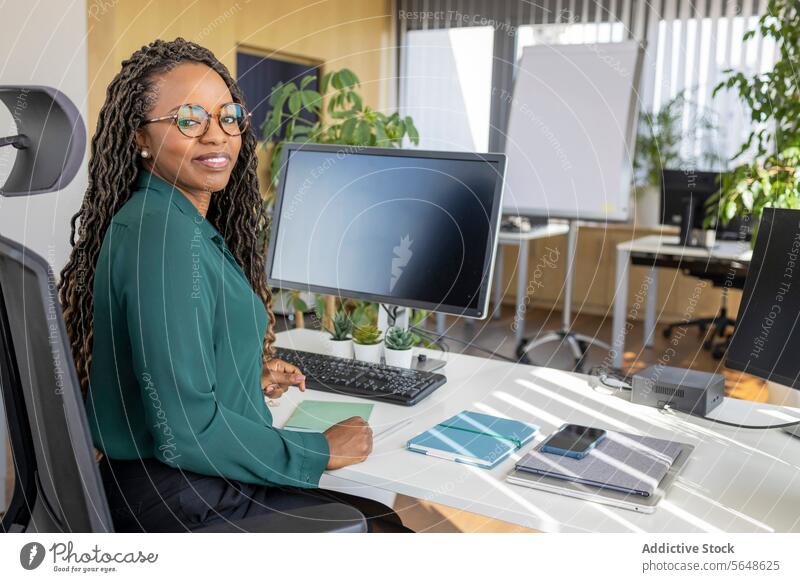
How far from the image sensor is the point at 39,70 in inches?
86.7

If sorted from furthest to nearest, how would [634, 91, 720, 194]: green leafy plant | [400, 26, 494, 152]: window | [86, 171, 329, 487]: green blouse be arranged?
[400, 26, 494, 152]: window < [634, 91, 720, 194]: green leafy plant < [86, 171, 329, 487]: green blouse

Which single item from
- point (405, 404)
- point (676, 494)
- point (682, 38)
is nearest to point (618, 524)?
point (676, 494)

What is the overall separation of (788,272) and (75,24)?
6.25 ft

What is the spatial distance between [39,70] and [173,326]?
4.47 feet

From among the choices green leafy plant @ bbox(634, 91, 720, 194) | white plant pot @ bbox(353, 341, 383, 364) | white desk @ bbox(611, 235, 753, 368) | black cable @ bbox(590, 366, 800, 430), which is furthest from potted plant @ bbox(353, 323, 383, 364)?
green leafy plant @ bbox(634, 91, 720, 194)

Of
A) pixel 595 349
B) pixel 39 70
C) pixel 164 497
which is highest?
pixel 39 70

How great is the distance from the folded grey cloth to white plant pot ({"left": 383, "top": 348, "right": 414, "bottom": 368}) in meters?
0.57

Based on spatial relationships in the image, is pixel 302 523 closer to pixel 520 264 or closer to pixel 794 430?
pixel 794 430

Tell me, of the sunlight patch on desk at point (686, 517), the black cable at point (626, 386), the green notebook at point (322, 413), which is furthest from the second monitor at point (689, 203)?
the sunlight patch on desk at point (686, 517)

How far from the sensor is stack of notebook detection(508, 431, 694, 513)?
1200mm

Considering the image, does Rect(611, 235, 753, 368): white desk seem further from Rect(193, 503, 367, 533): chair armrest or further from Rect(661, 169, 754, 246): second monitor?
Rect(193, 503, 367, 533): chair armrest

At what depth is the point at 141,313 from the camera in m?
1.19

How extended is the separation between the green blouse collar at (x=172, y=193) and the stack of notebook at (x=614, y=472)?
659 millimetres

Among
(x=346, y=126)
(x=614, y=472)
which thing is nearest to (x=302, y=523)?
(x=614, y=472)
